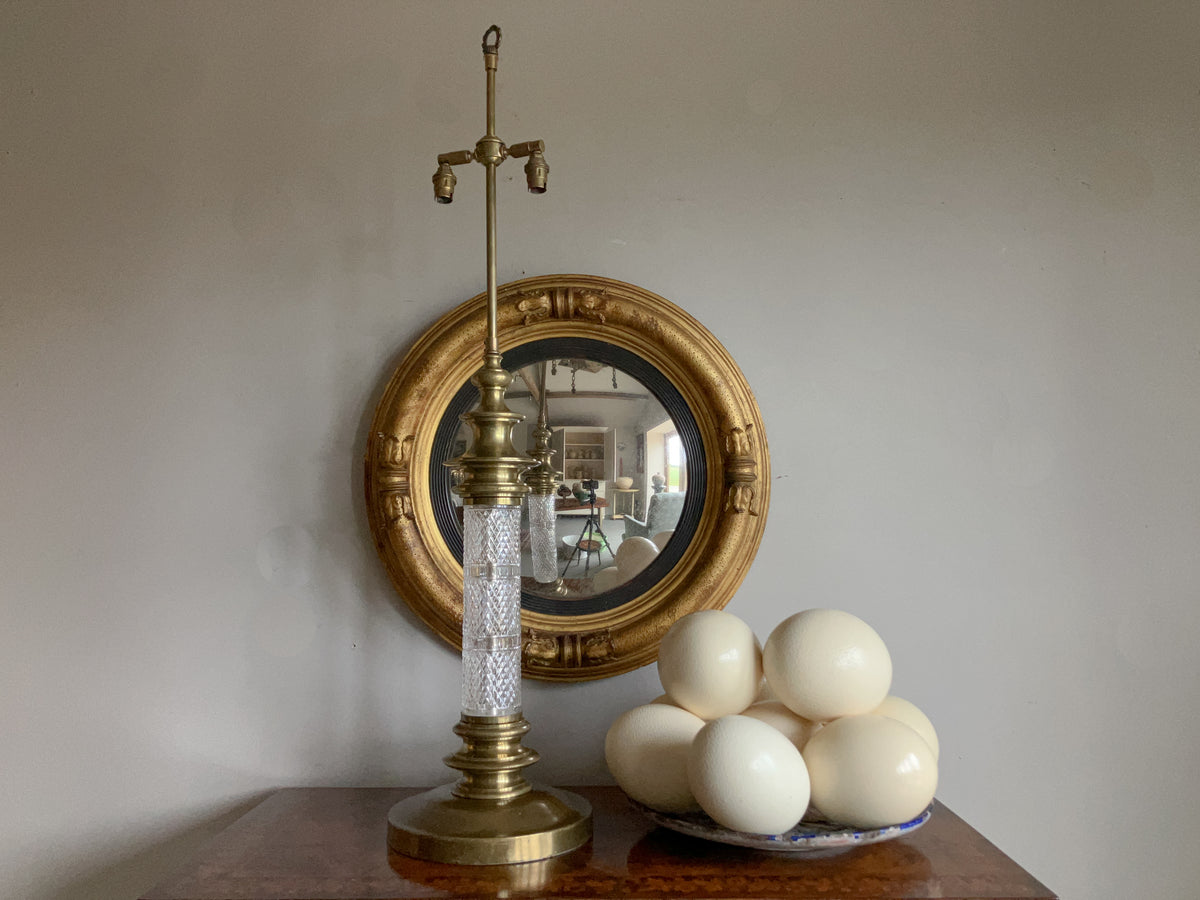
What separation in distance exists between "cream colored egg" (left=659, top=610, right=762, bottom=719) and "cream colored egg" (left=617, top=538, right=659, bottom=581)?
25cm

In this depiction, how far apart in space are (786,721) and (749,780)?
0.15 meters

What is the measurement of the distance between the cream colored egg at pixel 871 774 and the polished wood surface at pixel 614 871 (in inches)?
2.8

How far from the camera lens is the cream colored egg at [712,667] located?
1141 millimetres

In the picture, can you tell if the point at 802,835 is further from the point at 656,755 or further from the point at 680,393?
the point at 680,393

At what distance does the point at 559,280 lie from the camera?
57.2 inches

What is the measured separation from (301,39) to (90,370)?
653 mm

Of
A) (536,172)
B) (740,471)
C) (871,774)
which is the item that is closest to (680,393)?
(740,471)

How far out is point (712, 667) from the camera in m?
1.14

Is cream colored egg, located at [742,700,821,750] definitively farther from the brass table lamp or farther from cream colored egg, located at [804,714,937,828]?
the brass table lamp

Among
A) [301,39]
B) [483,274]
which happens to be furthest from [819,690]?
[301,39]

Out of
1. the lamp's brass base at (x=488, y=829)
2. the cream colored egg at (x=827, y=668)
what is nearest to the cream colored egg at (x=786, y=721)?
the cream colored egg at (x=827, y=668)

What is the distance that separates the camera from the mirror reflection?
1420 mm

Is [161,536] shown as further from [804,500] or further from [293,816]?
[804,500]

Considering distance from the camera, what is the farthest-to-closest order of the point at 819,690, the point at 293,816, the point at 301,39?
the point at 301,39 < the point at 293,816 < the point at 819,690
